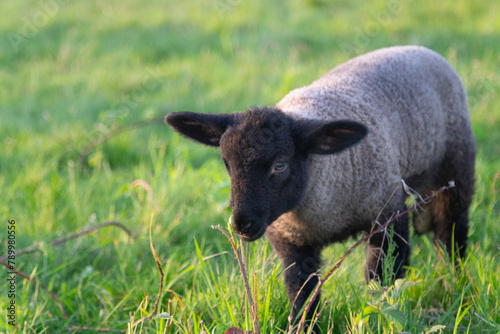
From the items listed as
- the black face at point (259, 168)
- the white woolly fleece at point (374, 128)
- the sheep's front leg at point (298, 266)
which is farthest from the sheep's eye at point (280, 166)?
the sheep's front leg at point (298, 266)

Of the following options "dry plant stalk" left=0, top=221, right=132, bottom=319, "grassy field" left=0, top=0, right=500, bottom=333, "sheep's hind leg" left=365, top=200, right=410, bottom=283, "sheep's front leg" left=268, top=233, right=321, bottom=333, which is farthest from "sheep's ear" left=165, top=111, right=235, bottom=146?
"sheep's hind leg" left=365, top=200, right=410, bottom=283

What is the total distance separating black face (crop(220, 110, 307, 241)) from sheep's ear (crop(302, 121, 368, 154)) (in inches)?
3.7

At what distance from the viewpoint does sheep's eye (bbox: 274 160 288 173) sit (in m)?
2.86

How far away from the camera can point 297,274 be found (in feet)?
10.4

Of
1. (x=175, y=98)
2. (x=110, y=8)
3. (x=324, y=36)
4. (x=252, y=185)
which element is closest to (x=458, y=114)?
(x=252, y=185)

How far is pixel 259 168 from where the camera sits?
2783 mm

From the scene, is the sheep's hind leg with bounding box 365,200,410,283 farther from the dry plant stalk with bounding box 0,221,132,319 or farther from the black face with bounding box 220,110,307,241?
the dry plant stalk with bounding box 0,221,132,319

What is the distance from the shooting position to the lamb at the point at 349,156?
281 centimetres

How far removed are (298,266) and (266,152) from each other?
32.0 inches

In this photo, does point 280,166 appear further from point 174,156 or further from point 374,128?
point 174,156

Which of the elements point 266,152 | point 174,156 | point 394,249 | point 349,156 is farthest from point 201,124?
point 174,156

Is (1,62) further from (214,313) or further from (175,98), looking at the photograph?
(214,313)

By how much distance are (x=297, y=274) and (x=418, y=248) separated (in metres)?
1.40

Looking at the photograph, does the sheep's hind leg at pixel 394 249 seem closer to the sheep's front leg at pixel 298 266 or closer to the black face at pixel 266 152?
the sheep's front leg at pixel 298 266
